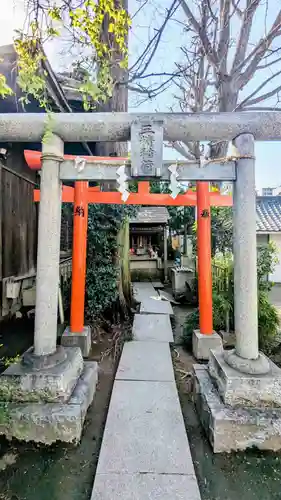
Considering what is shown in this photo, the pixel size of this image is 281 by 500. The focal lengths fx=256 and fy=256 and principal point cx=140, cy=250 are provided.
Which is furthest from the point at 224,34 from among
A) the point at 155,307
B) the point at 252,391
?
the point at 252,391

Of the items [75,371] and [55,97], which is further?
[55,97]

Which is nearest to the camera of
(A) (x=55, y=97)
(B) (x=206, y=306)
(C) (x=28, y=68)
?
(C) (x=28, y=68)

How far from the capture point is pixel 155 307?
775cm

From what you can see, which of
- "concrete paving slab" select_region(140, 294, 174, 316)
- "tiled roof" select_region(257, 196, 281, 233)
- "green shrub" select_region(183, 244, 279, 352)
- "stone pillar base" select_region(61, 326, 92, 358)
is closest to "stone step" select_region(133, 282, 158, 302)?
"concrete paving slab" select_region(140, 294, 174, 316)

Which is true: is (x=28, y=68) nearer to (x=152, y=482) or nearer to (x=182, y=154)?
(x=152, y=482)

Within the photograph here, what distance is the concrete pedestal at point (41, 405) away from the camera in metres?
2.71

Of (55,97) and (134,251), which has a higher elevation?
(55,97)

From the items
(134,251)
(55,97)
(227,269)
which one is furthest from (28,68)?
(134,251)

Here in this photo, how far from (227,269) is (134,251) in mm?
8510

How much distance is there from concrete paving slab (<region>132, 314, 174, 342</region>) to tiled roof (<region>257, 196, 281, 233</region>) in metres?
11.0

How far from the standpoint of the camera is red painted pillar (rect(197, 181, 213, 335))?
5.11 metres

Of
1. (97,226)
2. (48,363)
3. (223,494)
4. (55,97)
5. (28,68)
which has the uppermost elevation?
(55,97)

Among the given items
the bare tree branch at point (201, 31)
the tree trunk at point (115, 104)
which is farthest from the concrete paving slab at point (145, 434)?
the bare tree branch at point (201, 31)

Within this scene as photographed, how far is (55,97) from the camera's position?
4.75 metres
